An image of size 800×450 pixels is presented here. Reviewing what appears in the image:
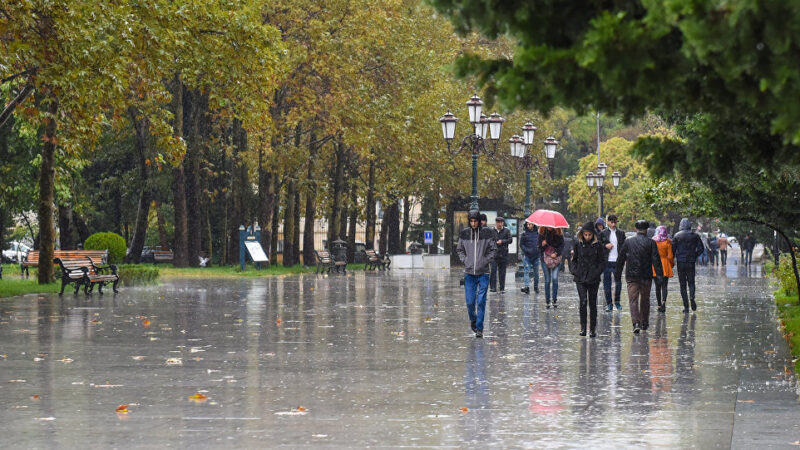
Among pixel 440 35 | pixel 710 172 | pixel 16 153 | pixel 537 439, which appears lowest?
pixel 537 439

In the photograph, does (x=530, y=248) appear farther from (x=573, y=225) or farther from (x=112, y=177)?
(x=573, y=225)

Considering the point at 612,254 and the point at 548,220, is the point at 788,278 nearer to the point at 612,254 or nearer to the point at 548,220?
the point at 612,254

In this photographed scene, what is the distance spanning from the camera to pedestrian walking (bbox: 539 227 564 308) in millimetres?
23672

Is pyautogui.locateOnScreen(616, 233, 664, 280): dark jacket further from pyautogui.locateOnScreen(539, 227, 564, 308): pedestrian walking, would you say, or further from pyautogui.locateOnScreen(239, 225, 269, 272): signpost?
pyautogui.locateOnScreen(239, 225, 269, 272): signpost

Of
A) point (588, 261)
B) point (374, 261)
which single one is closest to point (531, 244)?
point (588, 261)

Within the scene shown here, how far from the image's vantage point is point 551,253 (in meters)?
24.2

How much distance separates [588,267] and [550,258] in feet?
23.2

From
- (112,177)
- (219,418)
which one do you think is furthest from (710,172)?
(112,177)

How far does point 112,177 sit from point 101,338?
121 ft

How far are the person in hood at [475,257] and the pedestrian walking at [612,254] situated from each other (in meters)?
5.21

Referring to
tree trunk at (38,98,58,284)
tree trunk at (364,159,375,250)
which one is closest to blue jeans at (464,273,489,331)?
tree trunk at (38,98,58,284)

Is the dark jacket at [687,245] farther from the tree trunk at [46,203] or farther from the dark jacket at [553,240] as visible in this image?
the tree trunk at [46,203]

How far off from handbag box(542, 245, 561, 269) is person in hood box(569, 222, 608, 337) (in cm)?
657

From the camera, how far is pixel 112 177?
52.0 m
